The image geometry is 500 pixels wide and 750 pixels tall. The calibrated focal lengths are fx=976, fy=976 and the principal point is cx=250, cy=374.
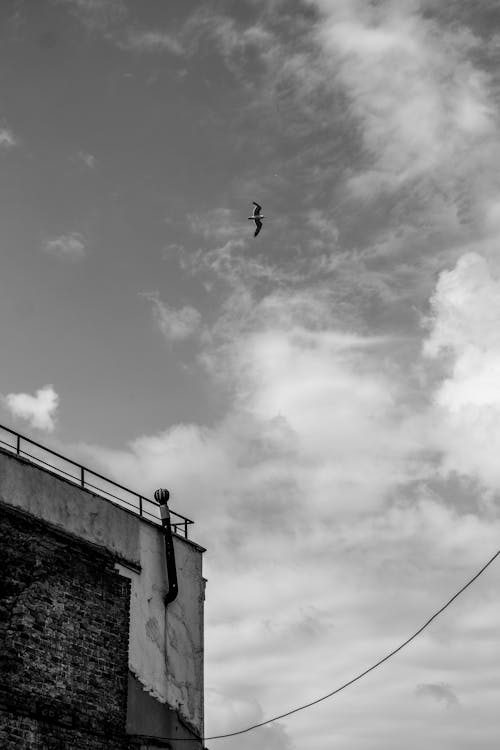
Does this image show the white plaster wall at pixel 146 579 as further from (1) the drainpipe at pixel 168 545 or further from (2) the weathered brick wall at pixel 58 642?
(2) the weathered brick wall at pixel 58 642

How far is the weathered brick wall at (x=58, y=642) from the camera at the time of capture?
43.5 ft

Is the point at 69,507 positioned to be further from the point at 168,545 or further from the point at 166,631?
the point at 166,631

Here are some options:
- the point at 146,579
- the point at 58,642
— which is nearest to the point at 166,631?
the point at 146,579

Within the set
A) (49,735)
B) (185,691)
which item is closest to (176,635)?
(185,691)

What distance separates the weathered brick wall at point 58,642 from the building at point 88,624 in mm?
15

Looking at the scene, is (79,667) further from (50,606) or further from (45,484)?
(45,484)

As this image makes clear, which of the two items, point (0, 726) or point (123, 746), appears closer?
point (0, 726)

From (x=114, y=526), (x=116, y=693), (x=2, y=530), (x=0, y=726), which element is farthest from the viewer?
(x=114, y=526)

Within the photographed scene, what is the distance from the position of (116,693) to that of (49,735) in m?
1.49

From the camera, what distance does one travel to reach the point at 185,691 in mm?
15961

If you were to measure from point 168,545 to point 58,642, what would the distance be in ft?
10.2

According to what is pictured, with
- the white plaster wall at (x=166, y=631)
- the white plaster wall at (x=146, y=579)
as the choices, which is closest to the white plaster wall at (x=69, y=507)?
the white plaster wall at (x=146, y=579)

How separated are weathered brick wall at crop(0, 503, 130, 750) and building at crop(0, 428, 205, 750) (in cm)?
1

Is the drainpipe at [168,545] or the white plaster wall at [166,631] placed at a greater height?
the drainpipe at [168,545]
